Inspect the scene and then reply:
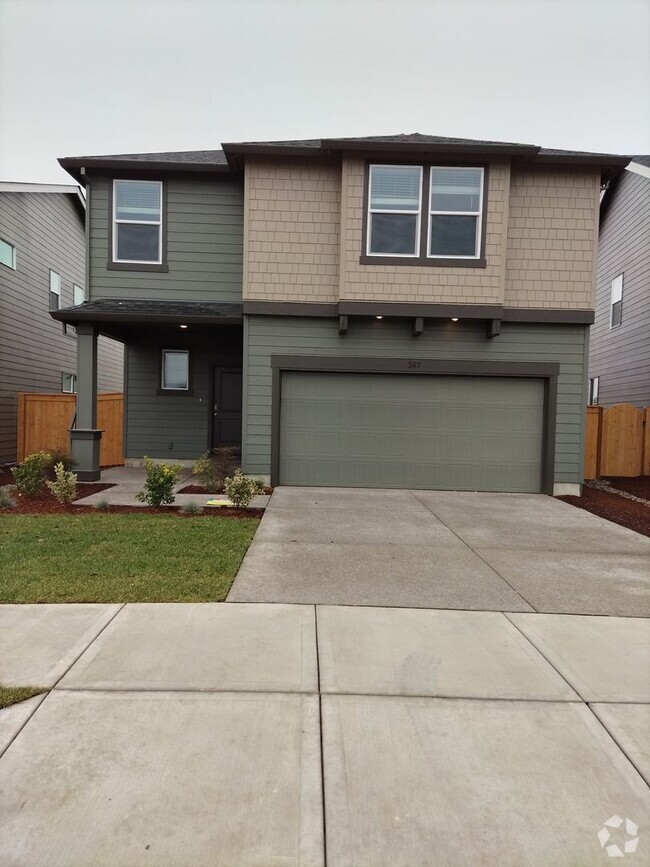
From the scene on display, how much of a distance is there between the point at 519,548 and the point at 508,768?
3934mm

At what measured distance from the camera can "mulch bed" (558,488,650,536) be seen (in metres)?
7.46

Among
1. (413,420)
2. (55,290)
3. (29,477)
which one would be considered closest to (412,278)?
(413,420)

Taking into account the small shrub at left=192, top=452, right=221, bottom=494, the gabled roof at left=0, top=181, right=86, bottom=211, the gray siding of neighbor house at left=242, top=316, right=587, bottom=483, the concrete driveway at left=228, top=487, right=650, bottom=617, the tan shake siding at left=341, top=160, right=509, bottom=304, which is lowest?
the concrete driveway at left=228, top=487, right=650, bottom=617

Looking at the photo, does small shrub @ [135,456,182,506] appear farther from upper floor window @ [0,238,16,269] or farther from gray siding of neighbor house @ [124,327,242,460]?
upper floor window @ [0,238,16,269]

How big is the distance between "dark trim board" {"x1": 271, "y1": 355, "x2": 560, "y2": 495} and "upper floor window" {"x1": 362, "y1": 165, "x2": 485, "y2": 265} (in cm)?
185

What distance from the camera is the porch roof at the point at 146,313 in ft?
30.7

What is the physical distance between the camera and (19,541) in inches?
218

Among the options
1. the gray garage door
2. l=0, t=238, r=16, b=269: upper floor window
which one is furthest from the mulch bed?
l=0, t=238, r=16, b=269: upper floor window

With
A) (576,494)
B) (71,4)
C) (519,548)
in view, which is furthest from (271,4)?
(519,548)

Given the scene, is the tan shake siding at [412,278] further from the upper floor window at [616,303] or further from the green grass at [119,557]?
the upper floor window at [616,303]

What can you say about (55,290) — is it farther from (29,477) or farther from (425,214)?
(425,214)

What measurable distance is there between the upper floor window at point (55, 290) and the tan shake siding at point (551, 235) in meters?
12.8

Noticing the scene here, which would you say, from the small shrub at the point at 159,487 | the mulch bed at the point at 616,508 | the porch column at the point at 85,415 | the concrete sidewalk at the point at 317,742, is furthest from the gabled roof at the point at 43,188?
the mulch bed at the point at 616,508

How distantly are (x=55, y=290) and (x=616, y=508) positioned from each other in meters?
15.7
